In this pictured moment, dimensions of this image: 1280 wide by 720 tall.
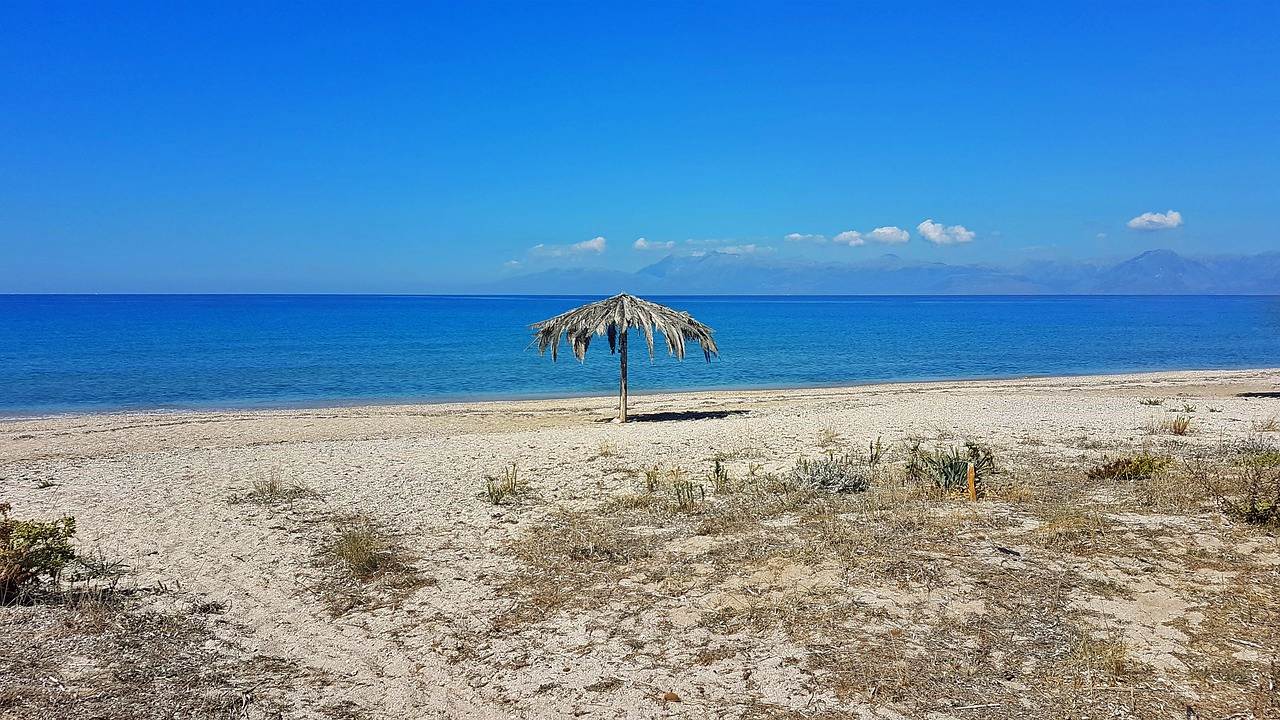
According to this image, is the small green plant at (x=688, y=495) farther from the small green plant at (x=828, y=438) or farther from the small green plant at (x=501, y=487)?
the small green plant at (x=828, y=438)

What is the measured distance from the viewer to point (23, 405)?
22.2 metres

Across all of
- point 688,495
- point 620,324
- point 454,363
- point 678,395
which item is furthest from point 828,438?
point 454,363

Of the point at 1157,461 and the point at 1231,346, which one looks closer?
the point at 1157,461

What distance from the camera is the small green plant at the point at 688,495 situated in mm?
7809

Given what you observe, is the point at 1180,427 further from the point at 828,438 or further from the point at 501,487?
the point at 501,487

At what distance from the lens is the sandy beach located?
4.17 m

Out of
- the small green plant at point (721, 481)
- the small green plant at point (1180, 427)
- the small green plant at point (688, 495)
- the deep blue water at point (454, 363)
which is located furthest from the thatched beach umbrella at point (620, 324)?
the deep blue water at point (454, 363)

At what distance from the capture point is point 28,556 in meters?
5.59

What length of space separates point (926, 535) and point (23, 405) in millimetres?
25174

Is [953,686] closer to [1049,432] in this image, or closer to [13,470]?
[1049,432]

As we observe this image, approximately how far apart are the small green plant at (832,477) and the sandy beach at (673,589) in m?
0.22

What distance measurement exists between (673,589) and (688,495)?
254 cm

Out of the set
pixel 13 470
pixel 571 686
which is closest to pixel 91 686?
pixel 571 686

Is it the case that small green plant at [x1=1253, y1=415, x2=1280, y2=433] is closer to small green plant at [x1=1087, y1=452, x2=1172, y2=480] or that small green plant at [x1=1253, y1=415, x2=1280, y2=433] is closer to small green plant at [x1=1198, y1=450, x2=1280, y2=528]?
small green plant at [x1=1198, y1=450, x2=1280, y2=528]
